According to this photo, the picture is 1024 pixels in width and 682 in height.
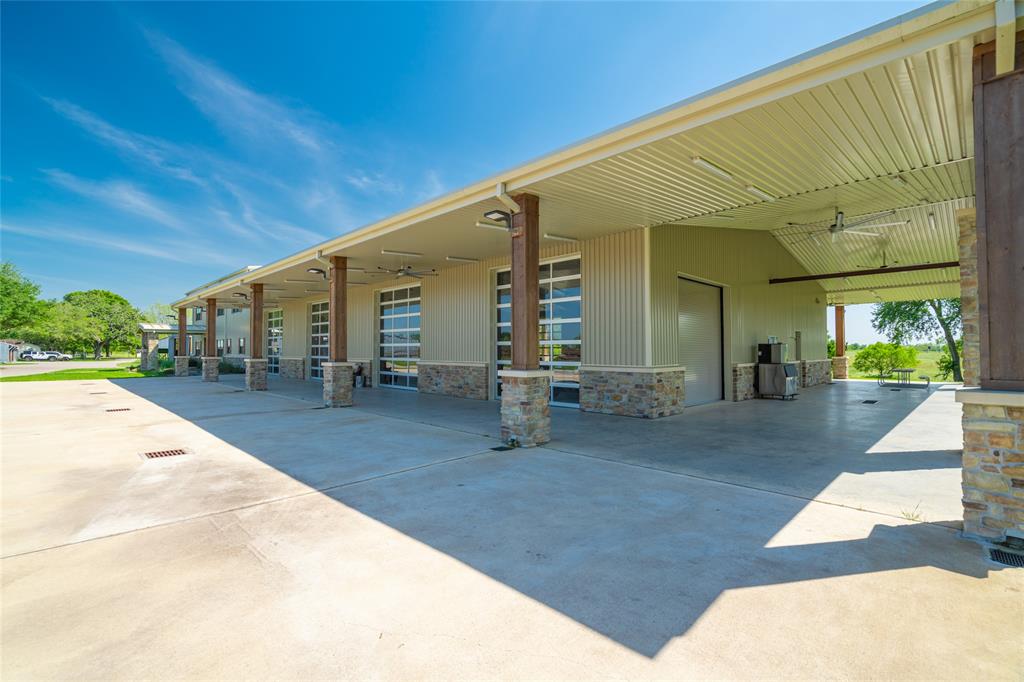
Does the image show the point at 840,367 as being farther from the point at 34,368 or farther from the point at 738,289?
the point at 34,368

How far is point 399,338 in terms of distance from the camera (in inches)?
648

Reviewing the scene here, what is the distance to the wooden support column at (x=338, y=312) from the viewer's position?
11.8 metres

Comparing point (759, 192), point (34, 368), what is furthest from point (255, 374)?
point (34, 368)

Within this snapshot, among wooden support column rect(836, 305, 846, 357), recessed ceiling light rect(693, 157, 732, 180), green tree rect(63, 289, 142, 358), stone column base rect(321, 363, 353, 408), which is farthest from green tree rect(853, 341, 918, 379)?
green tree rect(63, 289, 142, 358)

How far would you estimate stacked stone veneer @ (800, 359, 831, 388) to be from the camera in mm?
17531

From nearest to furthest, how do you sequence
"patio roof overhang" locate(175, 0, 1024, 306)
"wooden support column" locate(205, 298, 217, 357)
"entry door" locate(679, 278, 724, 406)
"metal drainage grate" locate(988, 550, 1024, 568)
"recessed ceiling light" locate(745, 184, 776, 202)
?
"metal drainage grate" locate(988, 550, 1024, 568)
"patio roof overhang" locate(175, 0, 1024, 306)
"recessed ceiling light" locate(745, 184, 776, 202)
"entry door" locate(679, 278, 724, 406)
"wooden support column" locate(205, 298, 217, 357)

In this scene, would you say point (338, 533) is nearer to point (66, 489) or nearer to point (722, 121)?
point (66, 489)

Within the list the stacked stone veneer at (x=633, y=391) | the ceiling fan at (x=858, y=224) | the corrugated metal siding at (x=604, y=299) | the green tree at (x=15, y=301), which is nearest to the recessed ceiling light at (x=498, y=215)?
the corrugated metal siding at (x=604, y=299)

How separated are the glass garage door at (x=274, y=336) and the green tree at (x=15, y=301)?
27.5 m

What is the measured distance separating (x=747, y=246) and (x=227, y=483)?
14.4 meters

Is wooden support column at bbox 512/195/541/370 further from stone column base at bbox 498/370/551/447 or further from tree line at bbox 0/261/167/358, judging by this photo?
tree line at bbox 0/261/167/358

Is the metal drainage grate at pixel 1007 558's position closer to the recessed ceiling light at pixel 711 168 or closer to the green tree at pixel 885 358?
the recessed ceiling light at pixel 711 168

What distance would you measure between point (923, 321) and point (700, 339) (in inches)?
1052

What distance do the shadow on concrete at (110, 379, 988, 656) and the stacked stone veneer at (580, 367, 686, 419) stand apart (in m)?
0.70
